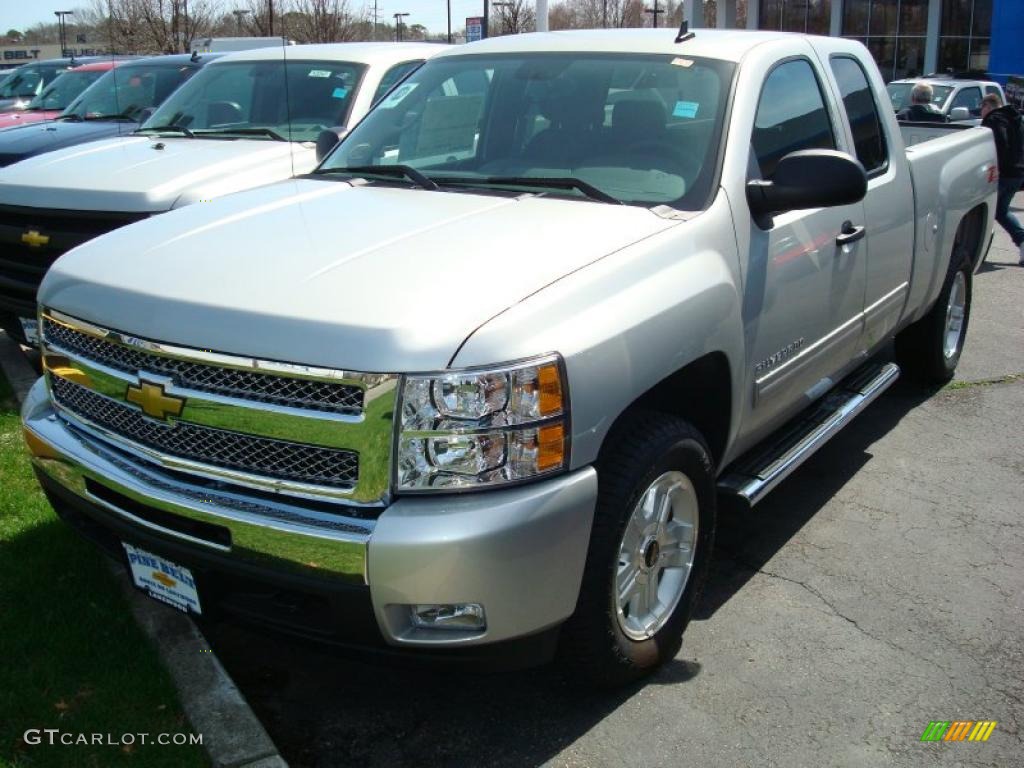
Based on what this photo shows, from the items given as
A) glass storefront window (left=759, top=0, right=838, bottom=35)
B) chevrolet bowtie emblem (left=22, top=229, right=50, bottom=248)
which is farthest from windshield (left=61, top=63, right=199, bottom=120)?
glass storefront window (left=759, top=0, right=838, bottom=35)

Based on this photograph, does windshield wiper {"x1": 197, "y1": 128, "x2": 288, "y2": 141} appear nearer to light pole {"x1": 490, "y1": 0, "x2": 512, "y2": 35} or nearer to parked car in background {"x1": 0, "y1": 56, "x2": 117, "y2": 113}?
parked car in background {"x1": 0, "y1": 56, "x2": 117, "y2": 113}

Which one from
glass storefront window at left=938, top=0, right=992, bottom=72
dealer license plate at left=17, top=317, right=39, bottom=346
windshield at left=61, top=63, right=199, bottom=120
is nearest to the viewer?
dealer license plate at left=17, top=317, right=39, bottom=346

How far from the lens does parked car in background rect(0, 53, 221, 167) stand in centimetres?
865

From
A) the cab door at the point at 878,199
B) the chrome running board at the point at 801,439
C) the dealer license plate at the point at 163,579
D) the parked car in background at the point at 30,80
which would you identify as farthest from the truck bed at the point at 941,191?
the parked car in background at the point at 30,80

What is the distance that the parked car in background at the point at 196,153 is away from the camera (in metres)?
5.92

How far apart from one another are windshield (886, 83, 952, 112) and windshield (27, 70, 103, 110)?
11330mm

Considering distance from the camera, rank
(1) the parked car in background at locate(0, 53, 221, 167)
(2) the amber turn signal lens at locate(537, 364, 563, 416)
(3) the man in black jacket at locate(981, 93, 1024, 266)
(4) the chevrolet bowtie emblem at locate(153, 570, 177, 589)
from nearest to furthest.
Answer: (2) the amber turn signal lens at locate(537, 364, 563, 416) < (4) the chevrolet bowtie emblem at locate(153, 570, 177, 589) < (1) the parked car in background at locate(0, 53, 221, 167) < (3) the man in black jacket at locate(981, 93, 1024, 266)

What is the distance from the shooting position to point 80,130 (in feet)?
28.2

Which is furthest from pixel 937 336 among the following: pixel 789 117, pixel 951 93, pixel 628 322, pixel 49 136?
pixel 951 93

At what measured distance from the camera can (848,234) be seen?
441cm

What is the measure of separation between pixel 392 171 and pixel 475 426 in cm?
183

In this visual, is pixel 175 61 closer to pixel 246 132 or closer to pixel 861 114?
pixel 246 132

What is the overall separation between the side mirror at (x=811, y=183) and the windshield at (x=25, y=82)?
50.7 feet

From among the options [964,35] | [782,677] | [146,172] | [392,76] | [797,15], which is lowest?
[782,677]
